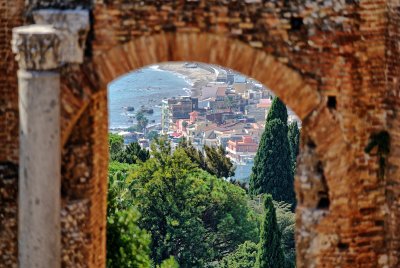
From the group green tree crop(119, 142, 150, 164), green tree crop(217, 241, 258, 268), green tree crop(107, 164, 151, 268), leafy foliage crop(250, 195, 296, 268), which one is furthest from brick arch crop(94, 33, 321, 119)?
green tree crop(119, 142, 150, 164)

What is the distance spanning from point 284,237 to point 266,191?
7127mm

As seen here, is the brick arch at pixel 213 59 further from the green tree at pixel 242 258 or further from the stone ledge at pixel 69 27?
the green tree at pixel 242 258

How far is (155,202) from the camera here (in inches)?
1638

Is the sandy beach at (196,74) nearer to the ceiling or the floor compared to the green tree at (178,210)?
nearer to the floor

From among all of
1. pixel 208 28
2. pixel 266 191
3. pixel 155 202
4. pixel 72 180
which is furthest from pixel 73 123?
pixel 266 191

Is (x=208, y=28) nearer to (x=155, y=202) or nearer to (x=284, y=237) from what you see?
(x=155, y=202)

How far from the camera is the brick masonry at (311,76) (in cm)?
1103

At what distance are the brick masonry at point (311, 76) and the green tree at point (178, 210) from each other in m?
29.1

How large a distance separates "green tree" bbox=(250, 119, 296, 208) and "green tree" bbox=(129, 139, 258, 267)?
8080mm

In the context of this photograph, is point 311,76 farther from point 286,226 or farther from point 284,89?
point 286,226

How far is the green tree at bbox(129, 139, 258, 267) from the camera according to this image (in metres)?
41.0

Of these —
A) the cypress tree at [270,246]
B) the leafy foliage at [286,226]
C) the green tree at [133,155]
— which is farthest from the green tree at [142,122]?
the cypress tree at [270,246]

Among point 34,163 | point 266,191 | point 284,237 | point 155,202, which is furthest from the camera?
point 266,191

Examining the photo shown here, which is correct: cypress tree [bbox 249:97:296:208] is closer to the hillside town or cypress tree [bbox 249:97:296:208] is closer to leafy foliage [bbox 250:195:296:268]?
leafy foliage [bbox 250:195:296:268]
